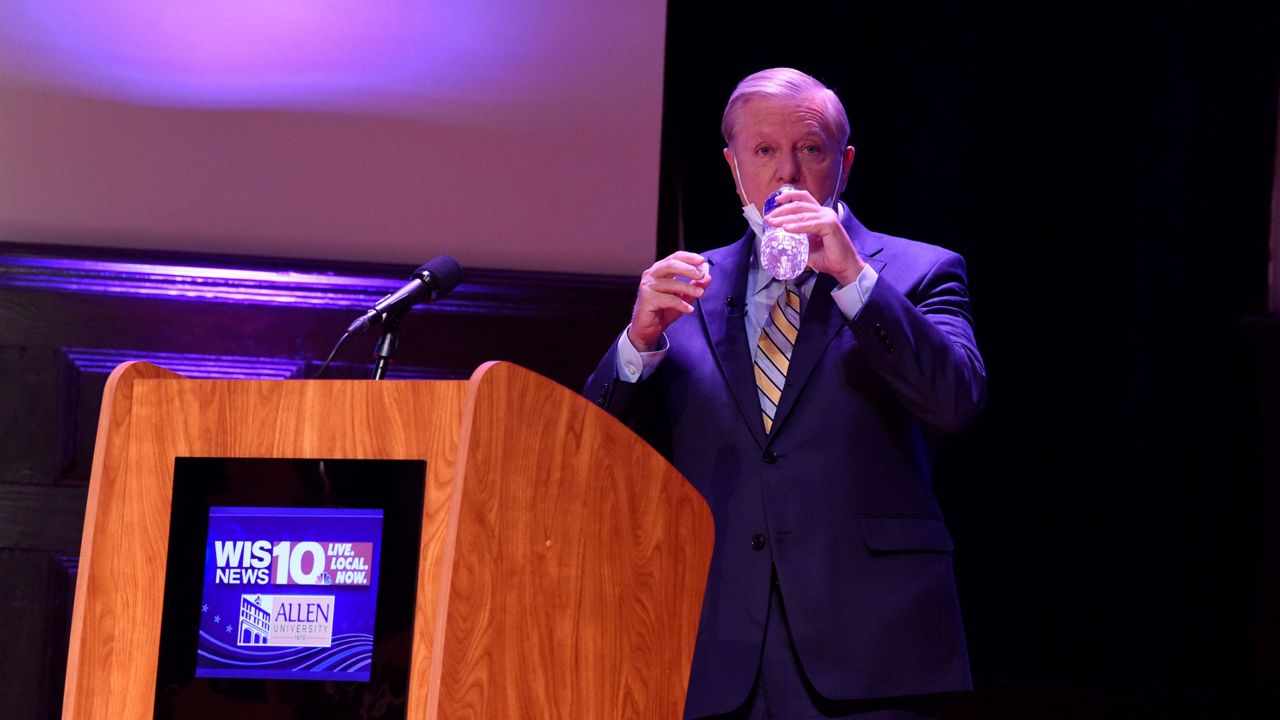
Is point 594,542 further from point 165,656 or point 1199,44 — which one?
point 1199,44

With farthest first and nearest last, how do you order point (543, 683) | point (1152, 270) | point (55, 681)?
point (1152, 270) → point (55, 681) → point (543, 683)

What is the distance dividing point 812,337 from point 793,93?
16.0 inches

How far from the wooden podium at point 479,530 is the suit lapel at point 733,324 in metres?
0.36

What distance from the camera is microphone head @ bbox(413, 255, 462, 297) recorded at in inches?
71.3

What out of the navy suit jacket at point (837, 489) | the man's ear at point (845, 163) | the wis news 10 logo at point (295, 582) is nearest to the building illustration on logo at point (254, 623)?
the wis news 10 logo at point (295, 582)

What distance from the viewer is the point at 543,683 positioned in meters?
1.41

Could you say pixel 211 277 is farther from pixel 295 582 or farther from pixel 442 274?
pixel 295 582

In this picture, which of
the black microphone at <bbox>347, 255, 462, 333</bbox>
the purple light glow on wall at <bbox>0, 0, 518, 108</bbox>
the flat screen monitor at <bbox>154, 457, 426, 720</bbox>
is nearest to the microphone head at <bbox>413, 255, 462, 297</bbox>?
the black microphone at <bbox>347, 255, 462, 333</bbox>

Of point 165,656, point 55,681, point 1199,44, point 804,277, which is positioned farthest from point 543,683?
point 1199,44

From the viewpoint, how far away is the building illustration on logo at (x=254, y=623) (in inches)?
57.9

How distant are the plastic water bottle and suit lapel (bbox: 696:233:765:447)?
181 millimetres

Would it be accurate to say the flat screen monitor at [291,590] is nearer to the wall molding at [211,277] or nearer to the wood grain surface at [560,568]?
the wood grain surface at [560,568]

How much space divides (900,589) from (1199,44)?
2069mm

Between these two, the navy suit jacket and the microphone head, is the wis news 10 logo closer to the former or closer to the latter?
the microphone head
